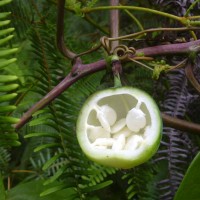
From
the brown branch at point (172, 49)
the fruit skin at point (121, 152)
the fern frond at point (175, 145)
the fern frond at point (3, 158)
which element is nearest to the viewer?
the fruit skin at point (121, 152)

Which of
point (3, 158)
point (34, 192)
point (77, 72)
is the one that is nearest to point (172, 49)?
point (77, 72)

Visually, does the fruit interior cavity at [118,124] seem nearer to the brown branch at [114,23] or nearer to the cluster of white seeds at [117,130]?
the cluster of white seeds at [117,130]

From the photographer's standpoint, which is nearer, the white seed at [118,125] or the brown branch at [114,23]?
the white seed at [118,125]

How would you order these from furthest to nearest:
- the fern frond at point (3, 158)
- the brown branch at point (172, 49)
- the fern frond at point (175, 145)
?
the fern frond at point (3, 158) < the fern frond at point (175, 145) < the brown branch at point (172, 49)

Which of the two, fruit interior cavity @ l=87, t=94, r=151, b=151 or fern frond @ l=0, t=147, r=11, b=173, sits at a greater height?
fruit interior cavity @ l=87, t=94, r=151, b=151

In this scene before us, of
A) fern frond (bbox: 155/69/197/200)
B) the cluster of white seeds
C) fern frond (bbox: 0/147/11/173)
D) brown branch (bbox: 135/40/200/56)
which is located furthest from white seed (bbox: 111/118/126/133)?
fern frond (bbox: 0/147/11/173)

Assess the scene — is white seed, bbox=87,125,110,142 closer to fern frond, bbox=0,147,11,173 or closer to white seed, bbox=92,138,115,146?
white seed, bbox=92,138,115,146

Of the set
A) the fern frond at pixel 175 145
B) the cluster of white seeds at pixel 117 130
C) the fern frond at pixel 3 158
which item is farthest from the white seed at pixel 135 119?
the fern frond at pixel 3 158

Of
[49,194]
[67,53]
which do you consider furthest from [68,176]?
[67,53]
